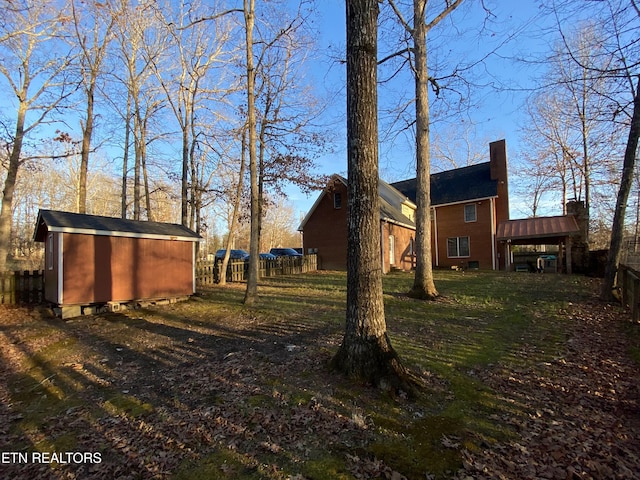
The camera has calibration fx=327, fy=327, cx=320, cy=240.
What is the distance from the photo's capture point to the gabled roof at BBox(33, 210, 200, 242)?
9.09 meters

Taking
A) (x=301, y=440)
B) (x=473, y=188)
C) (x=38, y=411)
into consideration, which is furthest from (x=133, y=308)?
(x=473, y=188)

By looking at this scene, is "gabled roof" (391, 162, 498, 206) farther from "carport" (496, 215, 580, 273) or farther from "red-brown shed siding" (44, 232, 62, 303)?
"red-brown shed siding" (44, 232, 62, 303)

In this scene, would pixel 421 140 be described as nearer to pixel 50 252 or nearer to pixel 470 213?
pixel 50 252

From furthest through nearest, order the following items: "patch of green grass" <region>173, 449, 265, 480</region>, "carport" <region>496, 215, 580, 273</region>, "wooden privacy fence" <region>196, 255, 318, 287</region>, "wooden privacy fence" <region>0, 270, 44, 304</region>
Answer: "carport" <region>496, 215, 580, 273</region>
"wooden privacy fence" <region>196, 255, 318, 287</region>
"wooden privacy fence" <region>0, 270, 44, 304</region>
"patch of green grass" <region>173, 449, 265, 480</region>

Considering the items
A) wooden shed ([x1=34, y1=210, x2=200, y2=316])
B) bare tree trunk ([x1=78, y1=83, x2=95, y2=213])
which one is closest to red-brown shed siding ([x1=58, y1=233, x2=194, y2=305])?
wooden shed ([x1=34, y1=210, x2=200, y2=316])

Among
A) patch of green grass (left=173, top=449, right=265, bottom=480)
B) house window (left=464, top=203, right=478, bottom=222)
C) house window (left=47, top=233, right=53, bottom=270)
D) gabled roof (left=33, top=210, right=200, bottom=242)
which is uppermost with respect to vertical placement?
house window (left=464, top=203, right=478, bottom=222)

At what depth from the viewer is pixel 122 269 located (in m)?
10.2

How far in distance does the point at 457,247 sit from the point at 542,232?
689cm

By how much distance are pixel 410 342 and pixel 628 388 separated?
2803 mm

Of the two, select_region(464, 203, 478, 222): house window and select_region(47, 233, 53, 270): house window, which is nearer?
select_region(47, 233, 53, 270): house window

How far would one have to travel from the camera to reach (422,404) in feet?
11.8

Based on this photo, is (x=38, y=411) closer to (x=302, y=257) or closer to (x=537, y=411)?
(x=537, y=411)

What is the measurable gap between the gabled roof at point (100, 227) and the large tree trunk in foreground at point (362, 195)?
28.6 ft

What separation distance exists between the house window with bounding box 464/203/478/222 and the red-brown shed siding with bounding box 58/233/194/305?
20.1 metres
